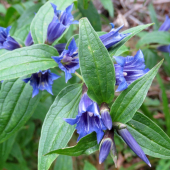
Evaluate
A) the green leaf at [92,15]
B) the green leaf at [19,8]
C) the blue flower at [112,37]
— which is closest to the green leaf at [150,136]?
the blue flower at [112,37]

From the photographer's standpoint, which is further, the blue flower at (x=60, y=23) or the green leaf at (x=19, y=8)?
the green leaf at (x=19, y=8)

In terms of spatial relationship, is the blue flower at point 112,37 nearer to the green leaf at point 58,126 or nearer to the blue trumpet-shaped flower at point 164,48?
the green leaf at point 58,126

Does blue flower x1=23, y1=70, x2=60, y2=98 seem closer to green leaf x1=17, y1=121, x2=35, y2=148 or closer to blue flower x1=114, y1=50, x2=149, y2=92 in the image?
blue flower x1=114, y1=50, x2=149, y2=92

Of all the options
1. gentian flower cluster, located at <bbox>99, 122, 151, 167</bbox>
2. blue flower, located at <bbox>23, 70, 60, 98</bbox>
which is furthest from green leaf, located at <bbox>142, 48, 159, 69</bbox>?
gentian flower cluster, located at <bbox>99, 122, 151, 167</bbox>

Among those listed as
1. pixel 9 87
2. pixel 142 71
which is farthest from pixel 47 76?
pixel 142 71

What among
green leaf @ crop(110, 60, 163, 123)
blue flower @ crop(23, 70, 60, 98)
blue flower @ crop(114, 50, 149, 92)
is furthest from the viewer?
blue flower @ crop(23, 70, 60, 98)

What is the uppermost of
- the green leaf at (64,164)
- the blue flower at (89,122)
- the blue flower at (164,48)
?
the blue flower at (89,122)

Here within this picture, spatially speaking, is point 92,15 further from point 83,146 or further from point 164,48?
point 83,146
